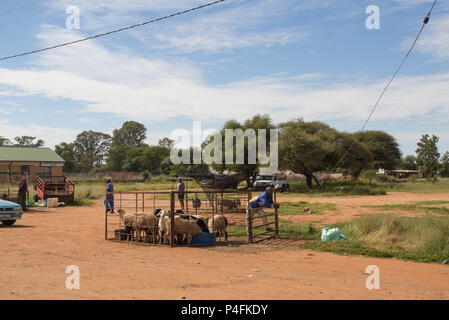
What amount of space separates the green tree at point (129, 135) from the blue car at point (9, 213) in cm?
10323

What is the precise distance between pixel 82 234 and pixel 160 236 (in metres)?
3.78

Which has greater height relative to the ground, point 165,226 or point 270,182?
point 270,182

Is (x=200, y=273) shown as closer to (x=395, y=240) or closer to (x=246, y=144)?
(x=395, y=240)

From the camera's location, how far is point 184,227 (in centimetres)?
1262

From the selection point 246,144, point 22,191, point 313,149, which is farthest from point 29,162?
point 313,149

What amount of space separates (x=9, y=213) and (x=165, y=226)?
8245 millimetres

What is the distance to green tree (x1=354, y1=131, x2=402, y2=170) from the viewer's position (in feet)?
234

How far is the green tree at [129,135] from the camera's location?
119500 mm

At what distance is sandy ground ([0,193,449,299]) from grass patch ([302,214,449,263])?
0.60 metres

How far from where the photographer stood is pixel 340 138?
49875mm

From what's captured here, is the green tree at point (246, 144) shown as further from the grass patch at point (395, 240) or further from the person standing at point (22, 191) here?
the grass patch at point (395, 240)

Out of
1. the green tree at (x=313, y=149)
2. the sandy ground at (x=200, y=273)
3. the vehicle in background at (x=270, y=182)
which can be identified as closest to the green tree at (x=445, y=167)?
the green tree at (x=313, y=149)

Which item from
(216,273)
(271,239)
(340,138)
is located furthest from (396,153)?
(216,273)

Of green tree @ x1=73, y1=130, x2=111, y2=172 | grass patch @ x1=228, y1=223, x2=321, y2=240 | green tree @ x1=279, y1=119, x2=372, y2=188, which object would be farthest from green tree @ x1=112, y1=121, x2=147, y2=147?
A: grass patch @ x1=228, y1=223, x2=321, y2=240
